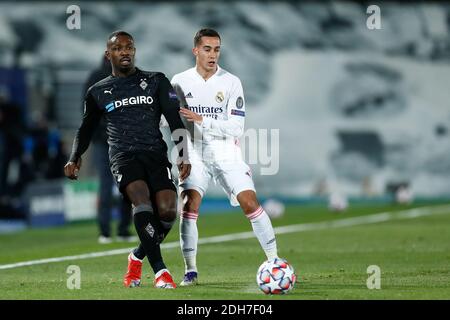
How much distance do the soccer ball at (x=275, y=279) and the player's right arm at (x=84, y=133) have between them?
6.64 feet

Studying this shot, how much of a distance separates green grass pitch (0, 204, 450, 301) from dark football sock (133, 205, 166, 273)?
0.24 m

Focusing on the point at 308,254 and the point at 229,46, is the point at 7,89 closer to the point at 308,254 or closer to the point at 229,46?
the point at 229,46

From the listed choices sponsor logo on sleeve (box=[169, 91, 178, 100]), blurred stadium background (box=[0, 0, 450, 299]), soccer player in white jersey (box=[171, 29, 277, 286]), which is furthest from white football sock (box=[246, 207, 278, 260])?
blurred stadium background (box=[0, 0, 450, 299])

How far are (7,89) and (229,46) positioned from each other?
8856mm

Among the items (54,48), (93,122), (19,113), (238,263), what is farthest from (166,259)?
(54,48)

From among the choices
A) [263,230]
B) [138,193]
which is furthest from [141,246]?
[263,230]

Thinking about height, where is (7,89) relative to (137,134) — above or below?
above

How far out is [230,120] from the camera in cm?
1008

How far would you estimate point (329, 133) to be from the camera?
31109 mm

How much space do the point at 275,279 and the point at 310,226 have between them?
10.4 m

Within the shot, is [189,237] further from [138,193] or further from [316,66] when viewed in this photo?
[316,66]

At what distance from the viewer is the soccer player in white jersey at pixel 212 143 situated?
32.9 ft

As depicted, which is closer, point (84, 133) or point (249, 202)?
point (249, 202)

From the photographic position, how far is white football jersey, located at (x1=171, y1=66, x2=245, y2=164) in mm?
10102
